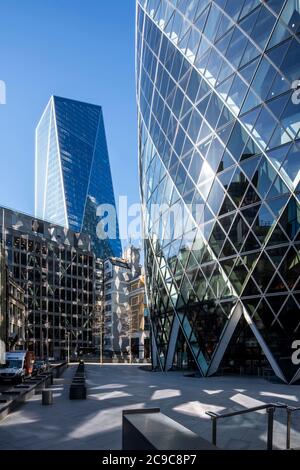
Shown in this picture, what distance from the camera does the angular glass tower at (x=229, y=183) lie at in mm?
25094

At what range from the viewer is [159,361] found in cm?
4284

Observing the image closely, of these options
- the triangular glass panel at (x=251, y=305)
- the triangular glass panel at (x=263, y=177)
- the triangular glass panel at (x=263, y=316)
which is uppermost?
the triangular glass panel at (x=263, y=177)

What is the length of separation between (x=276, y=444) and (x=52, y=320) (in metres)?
119

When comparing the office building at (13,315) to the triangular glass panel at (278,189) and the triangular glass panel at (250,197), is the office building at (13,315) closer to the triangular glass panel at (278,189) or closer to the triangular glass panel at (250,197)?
the triangular glass panel at (250,197)

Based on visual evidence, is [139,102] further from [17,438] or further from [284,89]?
[17,438]

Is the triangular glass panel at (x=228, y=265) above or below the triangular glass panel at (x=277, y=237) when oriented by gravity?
below

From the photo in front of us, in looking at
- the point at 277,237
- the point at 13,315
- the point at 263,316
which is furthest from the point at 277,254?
the point at 13,315

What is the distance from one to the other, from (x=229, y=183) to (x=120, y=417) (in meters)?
18.5

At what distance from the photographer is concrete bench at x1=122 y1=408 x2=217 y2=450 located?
5930mm

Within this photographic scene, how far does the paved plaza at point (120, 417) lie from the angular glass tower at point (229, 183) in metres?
6.07

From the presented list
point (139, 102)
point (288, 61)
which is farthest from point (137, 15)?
point (288, 61)

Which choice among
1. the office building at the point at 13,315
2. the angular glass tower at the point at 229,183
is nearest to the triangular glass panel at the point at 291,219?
the angular glass tower at the point at 229,183

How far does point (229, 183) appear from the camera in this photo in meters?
29.0

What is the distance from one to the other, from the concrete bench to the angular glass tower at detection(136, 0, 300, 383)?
18782 millimetres
